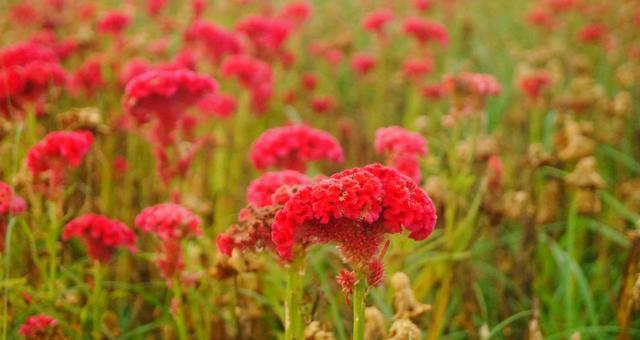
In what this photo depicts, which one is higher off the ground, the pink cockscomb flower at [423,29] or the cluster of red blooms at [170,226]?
the pink cockscomb flower at [423,29]

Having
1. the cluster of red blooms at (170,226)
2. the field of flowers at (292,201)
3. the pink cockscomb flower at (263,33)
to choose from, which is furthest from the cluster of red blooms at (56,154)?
the pink cockscomb flower at (263,33)

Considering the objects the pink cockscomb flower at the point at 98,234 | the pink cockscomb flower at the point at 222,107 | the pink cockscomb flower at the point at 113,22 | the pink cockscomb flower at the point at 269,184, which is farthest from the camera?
the pink cockscomb flower at the point at 113,22

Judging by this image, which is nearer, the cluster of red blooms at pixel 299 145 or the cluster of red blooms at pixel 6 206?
the cluster of red blooms at pixel 6 206

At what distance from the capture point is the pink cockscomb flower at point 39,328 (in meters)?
1.96

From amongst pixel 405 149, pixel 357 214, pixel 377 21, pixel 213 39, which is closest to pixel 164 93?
pixel 405 149

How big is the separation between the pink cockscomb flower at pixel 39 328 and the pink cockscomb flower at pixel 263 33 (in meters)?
2.36

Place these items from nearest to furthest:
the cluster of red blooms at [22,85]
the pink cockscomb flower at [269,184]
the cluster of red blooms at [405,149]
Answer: the pink cockscomb flower at [269,184], the cluster of red blooms at [405,149], the cluster of red blooms at [22,85]

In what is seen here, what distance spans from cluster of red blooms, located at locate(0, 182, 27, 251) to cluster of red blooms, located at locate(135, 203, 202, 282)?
356 mm

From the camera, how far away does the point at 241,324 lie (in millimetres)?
2127

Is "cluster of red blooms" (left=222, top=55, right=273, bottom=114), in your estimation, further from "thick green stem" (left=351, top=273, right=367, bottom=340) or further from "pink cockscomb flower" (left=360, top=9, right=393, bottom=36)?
"thick green stem" (left=351, top=273, right=367, bottom=340)

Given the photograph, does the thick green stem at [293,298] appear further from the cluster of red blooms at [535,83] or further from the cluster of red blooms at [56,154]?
the cluster of red blooms at [535,83]

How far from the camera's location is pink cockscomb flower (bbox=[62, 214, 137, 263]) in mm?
2080

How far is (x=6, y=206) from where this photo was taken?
196 cm

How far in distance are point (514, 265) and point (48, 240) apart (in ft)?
6.14
